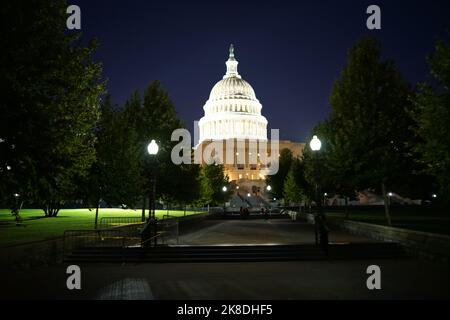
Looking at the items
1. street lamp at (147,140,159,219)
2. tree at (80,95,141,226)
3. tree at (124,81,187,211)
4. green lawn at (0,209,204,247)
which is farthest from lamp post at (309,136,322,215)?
tree at (124,81,187,211)

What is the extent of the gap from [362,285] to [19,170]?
39.9 ft

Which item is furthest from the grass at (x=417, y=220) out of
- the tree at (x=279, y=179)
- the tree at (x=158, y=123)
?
the tree at (x=279, y=179)

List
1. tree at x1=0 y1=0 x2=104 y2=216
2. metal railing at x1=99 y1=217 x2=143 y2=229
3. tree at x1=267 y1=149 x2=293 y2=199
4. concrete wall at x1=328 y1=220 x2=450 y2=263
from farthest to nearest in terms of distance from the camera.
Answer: tree at x1=267 y1=149 x2=293 y2=199
metal railing at x1=99 y1=217 x2=143 y2=229
concrete wall at x1=328 y1=220 x2=450 y2=263
tree at x1=0 y1=0 x2=104 y2=216

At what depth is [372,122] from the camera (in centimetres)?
3005

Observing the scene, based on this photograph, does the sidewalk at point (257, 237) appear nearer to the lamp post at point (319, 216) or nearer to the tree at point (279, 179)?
the lamp post at point (319, 216)

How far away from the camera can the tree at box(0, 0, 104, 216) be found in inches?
576

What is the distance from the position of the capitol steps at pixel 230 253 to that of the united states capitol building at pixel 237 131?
121074 millimetres

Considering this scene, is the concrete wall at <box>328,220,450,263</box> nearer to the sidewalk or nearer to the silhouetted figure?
the sidewalk

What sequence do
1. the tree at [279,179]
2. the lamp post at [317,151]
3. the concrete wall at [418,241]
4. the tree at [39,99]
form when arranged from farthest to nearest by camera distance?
the tree at [279,179] → the lamp post at [317,151] → the concrete wall at [418,241] → the tree at [39,99]

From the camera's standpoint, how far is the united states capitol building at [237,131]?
486 ft

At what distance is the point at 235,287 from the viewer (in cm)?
1273

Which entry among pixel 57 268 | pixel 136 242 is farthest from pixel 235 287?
pixel 136 242

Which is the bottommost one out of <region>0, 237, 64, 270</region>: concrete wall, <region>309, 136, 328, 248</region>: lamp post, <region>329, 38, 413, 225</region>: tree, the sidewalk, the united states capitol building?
the sidewalk

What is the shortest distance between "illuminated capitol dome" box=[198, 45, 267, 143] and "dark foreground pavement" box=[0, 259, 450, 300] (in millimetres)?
140155
